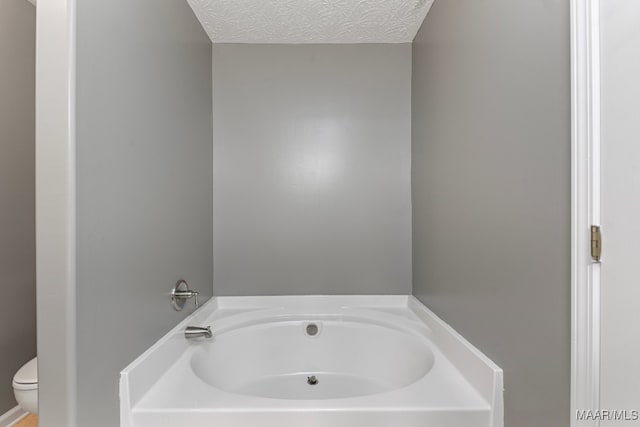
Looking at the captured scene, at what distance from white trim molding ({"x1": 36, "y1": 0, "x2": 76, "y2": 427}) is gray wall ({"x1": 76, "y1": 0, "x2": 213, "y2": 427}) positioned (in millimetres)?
31

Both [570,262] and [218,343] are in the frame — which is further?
[218,343]

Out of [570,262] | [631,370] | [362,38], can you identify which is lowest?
[631,370]

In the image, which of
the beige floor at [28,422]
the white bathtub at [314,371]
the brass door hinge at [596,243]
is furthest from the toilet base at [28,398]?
the brass door hinge at [596,243]

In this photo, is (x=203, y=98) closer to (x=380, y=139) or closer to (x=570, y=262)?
(x=380, y=139)

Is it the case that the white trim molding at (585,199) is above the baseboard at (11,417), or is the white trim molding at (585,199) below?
above

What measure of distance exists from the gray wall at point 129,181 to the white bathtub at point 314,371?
0.17 metres

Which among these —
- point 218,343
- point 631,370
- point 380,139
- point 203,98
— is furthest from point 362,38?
point 631,370

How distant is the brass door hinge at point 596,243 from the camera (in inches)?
30.4

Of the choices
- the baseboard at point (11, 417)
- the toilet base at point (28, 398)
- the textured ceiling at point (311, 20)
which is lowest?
the baseboard at point (11, 417)

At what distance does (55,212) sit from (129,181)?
0.35 meters

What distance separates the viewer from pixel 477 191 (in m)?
1.39

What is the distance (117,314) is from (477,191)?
1316 mm

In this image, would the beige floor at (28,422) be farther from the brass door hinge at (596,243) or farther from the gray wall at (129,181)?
the brass door hinge at (596,243)

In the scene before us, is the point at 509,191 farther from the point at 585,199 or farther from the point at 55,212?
the point at 55,212
